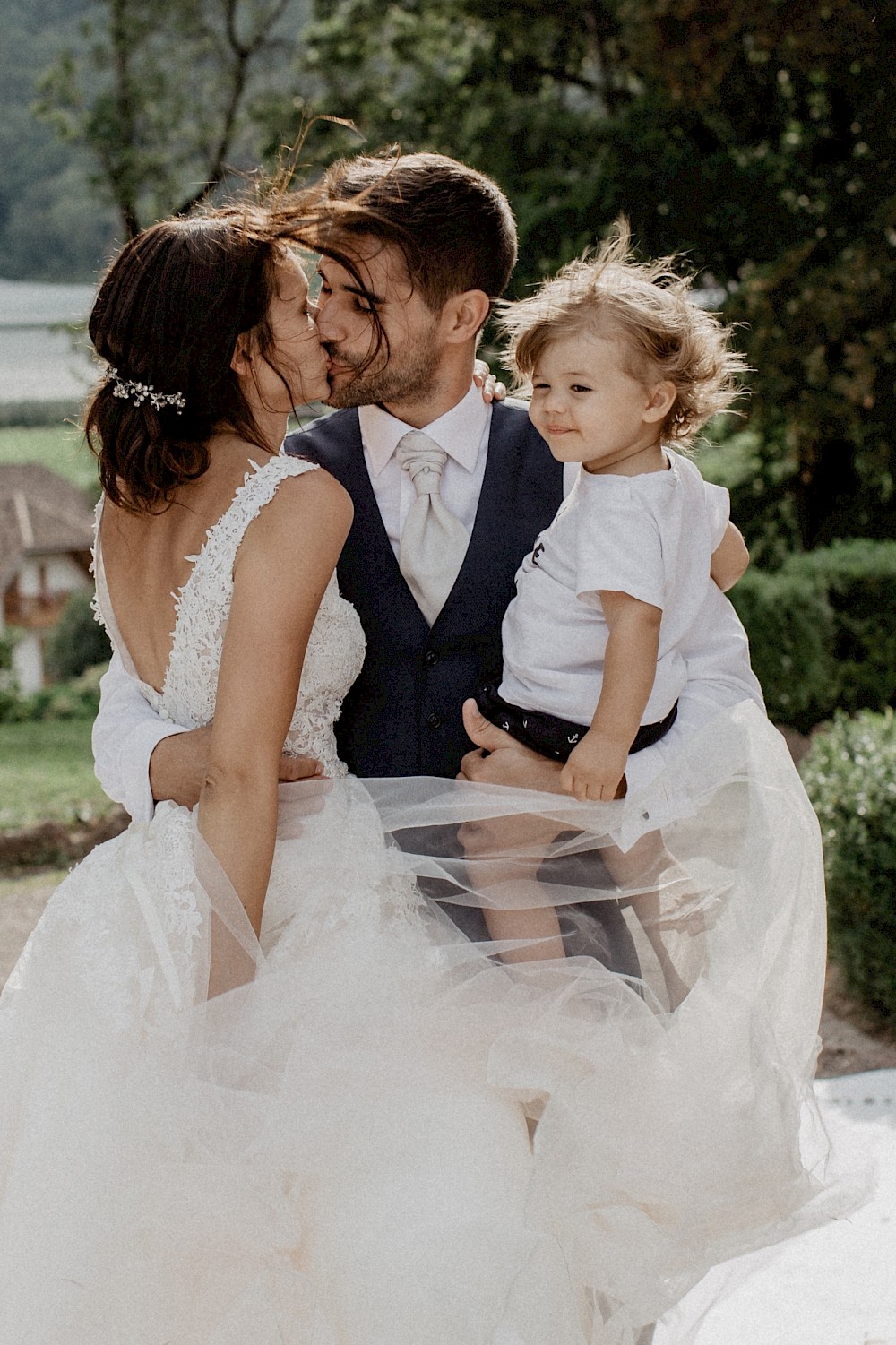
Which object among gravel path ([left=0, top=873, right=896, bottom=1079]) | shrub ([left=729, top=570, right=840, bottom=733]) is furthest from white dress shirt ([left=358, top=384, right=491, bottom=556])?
shrub ([left=729, top=570, right=840, bottom=733])

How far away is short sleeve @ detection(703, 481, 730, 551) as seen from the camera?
2.19m

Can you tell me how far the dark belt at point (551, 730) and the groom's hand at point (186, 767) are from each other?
33 cm

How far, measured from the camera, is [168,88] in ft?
42.4

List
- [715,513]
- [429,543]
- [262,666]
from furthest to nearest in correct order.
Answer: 1. [429,543]
2. [715,513]
3. [262,666]

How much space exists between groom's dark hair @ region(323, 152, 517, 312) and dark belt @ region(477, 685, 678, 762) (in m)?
0.86

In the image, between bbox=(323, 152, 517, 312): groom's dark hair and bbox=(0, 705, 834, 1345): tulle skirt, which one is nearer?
bbox=(0, 705, 834, 1345): tulle skirt

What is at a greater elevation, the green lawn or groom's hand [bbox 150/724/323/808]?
groom's hand [bbox 150/724/323/808]

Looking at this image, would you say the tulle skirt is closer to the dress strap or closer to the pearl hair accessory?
the dress strap

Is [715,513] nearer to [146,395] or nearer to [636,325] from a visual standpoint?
[636,325]

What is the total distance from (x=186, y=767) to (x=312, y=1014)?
0.44 metres

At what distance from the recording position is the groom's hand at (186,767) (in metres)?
2.02

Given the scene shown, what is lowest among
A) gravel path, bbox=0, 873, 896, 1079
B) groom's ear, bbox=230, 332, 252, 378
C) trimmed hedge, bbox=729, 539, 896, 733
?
gravel path, bbox=0, 873, 896, 1079

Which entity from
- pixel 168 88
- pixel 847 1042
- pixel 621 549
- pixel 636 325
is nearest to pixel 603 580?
pixel 621 549

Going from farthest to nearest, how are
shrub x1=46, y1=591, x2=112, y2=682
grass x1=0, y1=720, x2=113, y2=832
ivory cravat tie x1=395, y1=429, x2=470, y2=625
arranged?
shrub x1=46, y1=591, x2=112, y2=682 < grass x1=0, y1=720, x2=113, y2=832 < ivory cravat tie x1=395, y1=429, x2=470, y2=625
